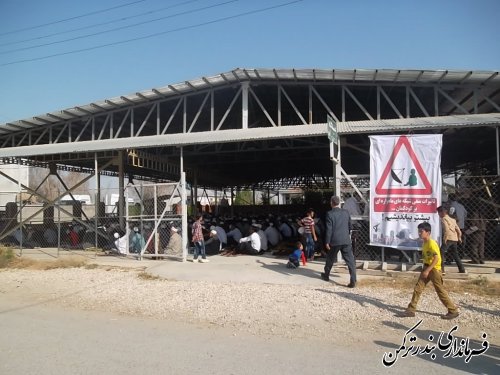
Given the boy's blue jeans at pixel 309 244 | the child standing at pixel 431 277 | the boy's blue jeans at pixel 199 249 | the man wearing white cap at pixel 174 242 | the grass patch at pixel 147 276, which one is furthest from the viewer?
the man wearing white cap at pixel 174 242

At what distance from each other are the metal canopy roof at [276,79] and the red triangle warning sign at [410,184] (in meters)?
2.93

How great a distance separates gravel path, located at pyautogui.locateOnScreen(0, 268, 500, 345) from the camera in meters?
6.15

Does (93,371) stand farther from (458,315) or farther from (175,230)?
(175,230)

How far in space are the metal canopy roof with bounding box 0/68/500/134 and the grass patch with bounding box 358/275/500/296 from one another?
5390 mm

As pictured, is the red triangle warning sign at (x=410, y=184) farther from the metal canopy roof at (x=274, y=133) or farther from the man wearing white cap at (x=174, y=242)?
the man wearing white cap at (x=174, y=242)

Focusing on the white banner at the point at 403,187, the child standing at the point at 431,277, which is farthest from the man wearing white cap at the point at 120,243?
the child standing at the point at 431,277

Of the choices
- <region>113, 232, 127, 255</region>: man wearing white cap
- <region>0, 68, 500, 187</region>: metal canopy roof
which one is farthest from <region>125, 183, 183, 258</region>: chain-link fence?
<region>0, 68, 500, 187</region>: metal canopy roof

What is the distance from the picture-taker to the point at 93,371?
14.9ft

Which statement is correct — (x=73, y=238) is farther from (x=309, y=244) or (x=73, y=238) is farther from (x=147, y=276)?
(x=309, y=244)

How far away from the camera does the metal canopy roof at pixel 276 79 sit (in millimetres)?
11289

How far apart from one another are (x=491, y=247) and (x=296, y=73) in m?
6.97

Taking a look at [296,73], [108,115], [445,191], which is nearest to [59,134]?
[108,115]

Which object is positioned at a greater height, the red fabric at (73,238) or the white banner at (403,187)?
the white banner at (403,187)

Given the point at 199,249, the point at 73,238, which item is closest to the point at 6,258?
the point at 73,238
